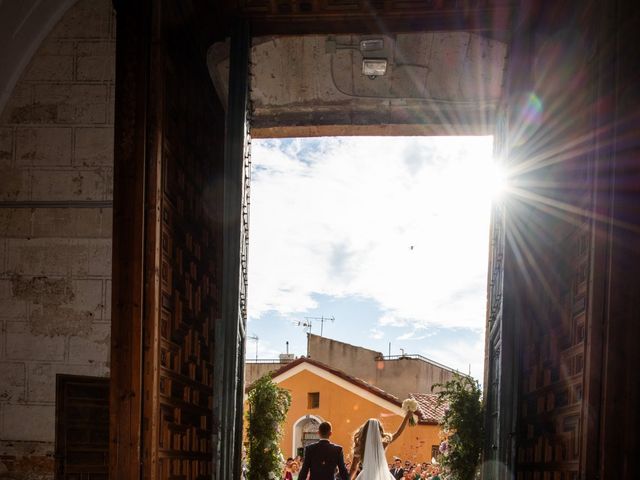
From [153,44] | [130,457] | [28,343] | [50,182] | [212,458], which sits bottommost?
[212,458]

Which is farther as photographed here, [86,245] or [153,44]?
[86,245]

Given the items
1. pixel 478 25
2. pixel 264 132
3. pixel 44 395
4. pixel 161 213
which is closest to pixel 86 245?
pixel 44 395

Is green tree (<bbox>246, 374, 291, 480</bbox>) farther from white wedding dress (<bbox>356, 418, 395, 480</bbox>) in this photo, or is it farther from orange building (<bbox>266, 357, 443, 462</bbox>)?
orange building (<bbox>266, 357, 443, 462</bbox>)

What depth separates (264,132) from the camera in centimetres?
652

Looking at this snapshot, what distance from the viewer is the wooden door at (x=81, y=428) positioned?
4441mm

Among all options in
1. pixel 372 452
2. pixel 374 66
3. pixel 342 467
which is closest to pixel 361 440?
pixel 372 452

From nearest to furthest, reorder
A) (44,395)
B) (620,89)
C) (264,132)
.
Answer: (620,89) < (44,395) < (264,132)

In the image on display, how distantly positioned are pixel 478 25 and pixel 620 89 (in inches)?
77.2

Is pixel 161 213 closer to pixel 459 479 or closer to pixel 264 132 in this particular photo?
pixel 264 132

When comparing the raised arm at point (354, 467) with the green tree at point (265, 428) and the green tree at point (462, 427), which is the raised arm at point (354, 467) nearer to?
the green tree at point (265, 428)

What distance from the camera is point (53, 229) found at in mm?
4672

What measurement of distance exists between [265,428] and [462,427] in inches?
69.4

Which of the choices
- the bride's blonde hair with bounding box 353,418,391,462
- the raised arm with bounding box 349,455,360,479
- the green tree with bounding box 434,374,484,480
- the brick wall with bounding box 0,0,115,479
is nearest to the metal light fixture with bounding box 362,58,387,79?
the brick wall with bounding box 0,0,115,479

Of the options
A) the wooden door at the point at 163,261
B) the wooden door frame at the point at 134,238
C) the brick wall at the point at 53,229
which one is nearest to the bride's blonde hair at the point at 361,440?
the wooden door at the point at 163,261
